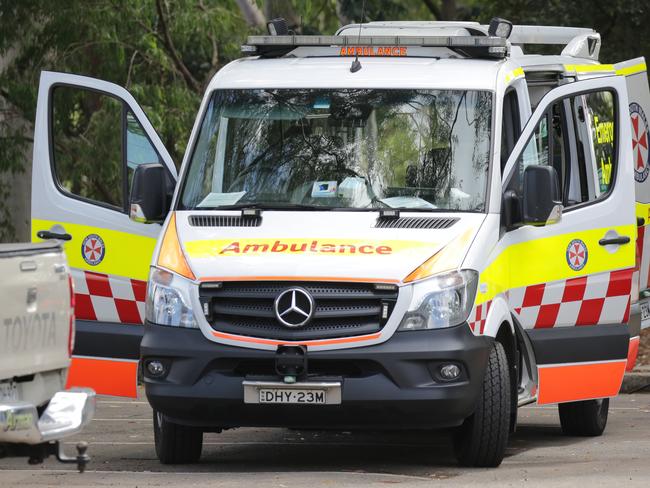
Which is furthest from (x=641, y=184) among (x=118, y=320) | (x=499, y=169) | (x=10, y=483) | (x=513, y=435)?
(x=10, y=483)

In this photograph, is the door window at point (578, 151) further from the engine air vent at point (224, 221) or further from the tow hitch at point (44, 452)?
the tow hitch at point (44, 452)

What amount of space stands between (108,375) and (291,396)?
1.74m

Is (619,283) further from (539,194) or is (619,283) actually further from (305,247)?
(305,247)

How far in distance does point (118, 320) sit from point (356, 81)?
202cm

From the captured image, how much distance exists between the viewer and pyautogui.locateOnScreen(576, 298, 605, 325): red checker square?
1062 cm

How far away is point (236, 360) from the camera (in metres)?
9.34

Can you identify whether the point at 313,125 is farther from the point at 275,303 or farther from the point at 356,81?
the point at 275,303

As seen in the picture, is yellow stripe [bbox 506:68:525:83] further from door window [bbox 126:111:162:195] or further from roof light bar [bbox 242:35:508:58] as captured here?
door window [bbox 126:111:162:195]

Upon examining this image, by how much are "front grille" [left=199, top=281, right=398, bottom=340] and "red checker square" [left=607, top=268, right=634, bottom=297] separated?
6.66 ft

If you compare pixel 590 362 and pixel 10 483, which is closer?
pixel 10 483

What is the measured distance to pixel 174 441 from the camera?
10055 millimetres

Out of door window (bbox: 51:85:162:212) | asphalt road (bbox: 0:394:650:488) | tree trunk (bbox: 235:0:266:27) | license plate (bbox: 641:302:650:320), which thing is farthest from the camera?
tree trunk (bbox: 235:0:266:27)

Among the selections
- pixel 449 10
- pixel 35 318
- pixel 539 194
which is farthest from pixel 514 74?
pixel 449 10

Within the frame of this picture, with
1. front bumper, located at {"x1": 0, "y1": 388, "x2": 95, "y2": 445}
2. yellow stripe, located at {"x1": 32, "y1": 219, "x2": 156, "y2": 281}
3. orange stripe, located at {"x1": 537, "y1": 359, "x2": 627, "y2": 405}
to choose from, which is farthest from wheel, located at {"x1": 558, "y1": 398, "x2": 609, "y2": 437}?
front bumper, located at {"x1": 0, "y1": 388, "x2": 95, "y2": 445}
